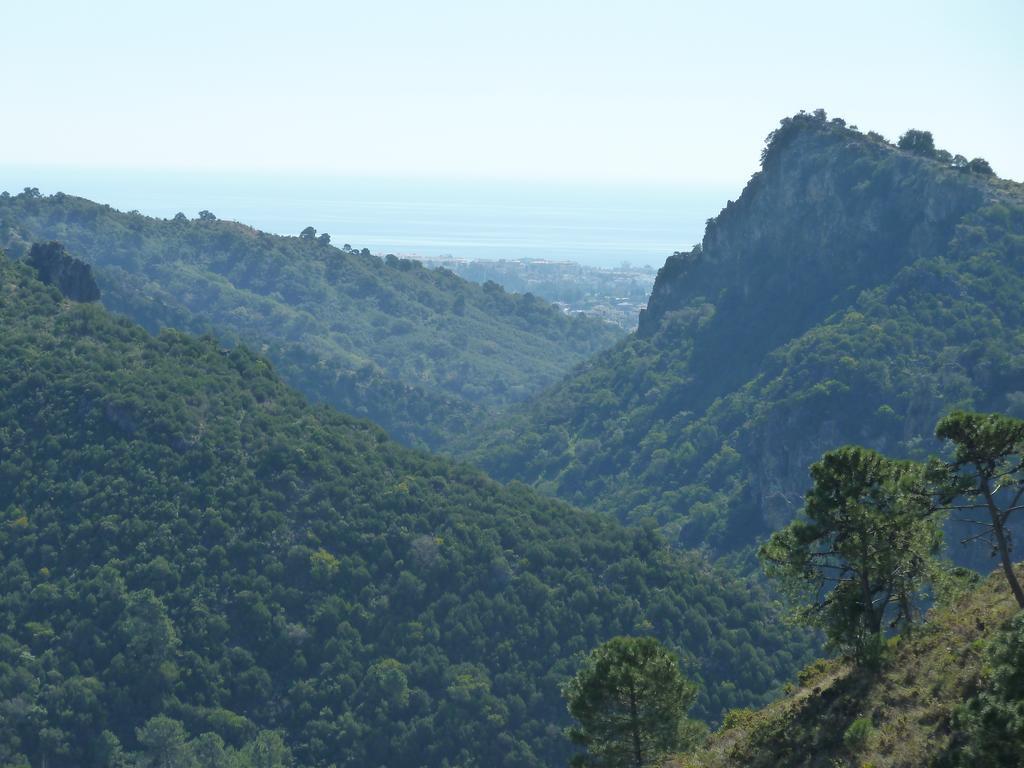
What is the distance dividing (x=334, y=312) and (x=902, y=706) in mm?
141426

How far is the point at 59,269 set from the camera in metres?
84.1

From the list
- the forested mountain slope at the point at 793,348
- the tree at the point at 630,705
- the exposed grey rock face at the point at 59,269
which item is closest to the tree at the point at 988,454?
the tree at the point at 630,705

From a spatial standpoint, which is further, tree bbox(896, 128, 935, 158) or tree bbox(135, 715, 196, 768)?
tree bbox(896, 128, 935, 158)

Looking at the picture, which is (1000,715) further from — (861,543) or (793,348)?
(793,348)

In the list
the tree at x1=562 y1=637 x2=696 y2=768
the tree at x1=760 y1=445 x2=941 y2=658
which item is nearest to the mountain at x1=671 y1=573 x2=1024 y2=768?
the tree at x1=760 y1=445 x2=941 y2=658

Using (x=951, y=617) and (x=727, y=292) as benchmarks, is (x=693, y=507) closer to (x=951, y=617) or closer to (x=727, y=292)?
(x=727, y=292)

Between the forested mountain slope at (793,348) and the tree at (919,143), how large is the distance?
0.36m

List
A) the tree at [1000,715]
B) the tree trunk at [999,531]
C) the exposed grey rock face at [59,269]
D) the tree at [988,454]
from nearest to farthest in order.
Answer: the tree at [1000,715] < the tree trunk at [999,531] < the tree at [988,454] < the exposed grey rock face at [59,269]

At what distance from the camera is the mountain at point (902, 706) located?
24.9 m

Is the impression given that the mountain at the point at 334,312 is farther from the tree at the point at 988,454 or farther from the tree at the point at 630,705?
the tree at the point at 988,454

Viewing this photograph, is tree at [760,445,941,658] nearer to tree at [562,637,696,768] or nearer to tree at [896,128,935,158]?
tree at [562,637,696,768]

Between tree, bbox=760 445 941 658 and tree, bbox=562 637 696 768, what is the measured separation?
147 inches

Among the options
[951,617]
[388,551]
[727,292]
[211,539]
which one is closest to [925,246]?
[727,292]

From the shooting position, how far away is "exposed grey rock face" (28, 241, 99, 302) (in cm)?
8350
